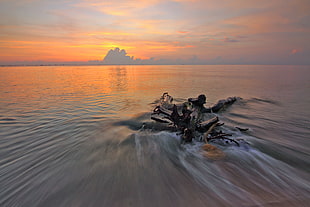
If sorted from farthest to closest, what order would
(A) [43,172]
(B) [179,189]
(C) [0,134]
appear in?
1. (C) [0,134]
2. (A) [43,172]
3. (B) [179,189]

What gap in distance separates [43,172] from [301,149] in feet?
24.8

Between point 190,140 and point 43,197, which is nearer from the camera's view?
point 43,197

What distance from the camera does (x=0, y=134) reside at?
5242mm

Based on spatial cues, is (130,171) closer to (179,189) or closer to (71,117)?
(179,189)

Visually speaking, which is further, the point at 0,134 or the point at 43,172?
the point at 0,134

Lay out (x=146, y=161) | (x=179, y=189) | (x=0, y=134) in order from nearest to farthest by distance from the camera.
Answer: (x=179, y=189), (x=146, y=161), (x=0, y=134)

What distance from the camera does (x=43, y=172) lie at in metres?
3.36

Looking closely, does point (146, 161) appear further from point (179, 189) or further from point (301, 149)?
point (301, 149)

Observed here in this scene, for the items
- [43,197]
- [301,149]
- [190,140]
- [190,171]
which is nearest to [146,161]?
[190,171]

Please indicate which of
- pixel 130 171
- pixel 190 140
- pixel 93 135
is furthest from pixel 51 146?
pixel 190 140

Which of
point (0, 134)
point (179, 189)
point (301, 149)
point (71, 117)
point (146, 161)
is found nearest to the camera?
point (179, 189)

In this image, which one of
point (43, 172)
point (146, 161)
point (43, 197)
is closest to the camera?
point (43, 197)

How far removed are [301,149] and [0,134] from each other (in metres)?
10.6

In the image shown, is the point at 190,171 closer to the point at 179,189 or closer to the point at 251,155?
the point at 179,189
